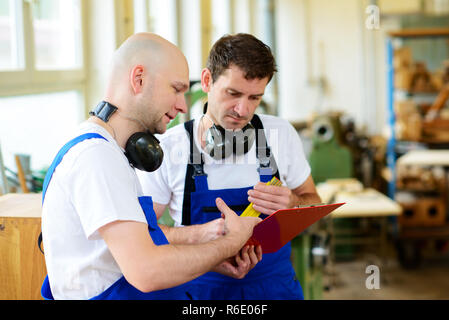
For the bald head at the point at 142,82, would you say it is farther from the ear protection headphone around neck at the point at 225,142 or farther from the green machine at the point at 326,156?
the green machine at the point at 326,156

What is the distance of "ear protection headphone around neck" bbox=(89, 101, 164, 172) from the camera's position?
53.5 inches

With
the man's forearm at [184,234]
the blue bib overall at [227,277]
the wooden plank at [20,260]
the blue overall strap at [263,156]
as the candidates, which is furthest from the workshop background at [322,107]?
the blue overall strap at [263,156]

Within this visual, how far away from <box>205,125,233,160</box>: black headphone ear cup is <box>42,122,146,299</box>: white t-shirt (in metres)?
0.58

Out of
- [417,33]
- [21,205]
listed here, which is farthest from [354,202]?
[21,205]

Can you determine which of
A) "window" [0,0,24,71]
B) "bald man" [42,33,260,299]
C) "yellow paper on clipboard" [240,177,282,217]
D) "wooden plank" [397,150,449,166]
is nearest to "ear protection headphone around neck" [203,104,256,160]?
"yellow paper on clipboard" [240,177,282,217]

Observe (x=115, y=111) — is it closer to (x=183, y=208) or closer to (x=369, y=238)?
(x=183, y=208)

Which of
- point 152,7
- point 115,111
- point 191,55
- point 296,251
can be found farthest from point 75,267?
point 191,55

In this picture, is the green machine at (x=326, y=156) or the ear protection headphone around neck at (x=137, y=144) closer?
the ear protection headphone around neck at (x=137, y=144)

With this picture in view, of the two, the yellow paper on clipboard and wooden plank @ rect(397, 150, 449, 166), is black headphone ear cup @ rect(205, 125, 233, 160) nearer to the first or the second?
the yellow paper on clipboard

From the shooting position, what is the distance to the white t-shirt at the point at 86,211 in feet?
3.95

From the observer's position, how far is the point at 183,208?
1.91m

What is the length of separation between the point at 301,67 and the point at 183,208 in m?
7.54

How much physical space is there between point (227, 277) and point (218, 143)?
0.45m

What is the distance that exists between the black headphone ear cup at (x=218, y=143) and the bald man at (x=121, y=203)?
41 cm
